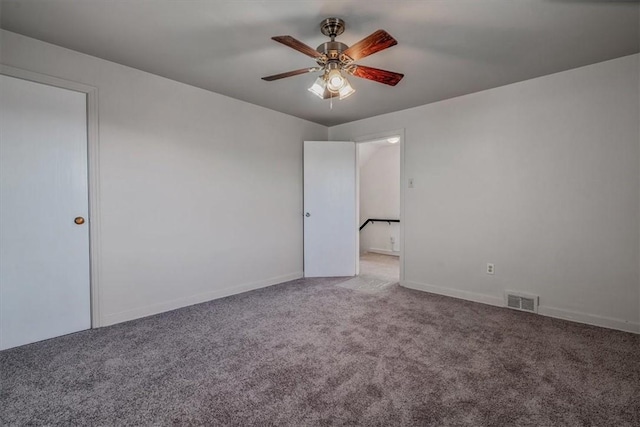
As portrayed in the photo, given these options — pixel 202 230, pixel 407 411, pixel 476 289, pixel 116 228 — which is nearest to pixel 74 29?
pixel 116 228

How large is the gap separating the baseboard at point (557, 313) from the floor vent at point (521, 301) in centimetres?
5

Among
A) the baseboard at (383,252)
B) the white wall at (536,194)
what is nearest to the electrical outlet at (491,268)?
the white wall at (536,194)

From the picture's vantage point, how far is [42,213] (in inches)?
93.7

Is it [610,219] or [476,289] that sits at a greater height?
[610,219]

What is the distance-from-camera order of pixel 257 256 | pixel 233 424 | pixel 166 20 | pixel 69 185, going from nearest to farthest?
1. pixel 233 424
2. pixel 166 20
3. pixel 69 185
4. pixel 257 256

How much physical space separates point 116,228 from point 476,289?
3755 mm

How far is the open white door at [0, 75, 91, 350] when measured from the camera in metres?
Result: 2.23

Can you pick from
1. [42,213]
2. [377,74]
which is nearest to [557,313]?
[377,74]

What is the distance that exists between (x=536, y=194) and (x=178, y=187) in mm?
3644

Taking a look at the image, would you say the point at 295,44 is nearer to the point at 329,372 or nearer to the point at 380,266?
the point at 329,372

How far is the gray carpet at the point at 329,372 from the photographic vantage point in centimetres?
157

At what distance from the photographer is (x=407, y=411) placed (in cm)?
159

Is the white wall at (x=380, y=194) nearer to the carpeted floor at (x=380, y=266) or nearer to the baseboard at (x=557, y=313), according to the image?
the carpeted floor at (x=380, y=266)

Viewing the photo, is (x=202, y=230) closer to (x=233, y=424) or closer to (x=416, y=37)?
(x=233, y=424)
